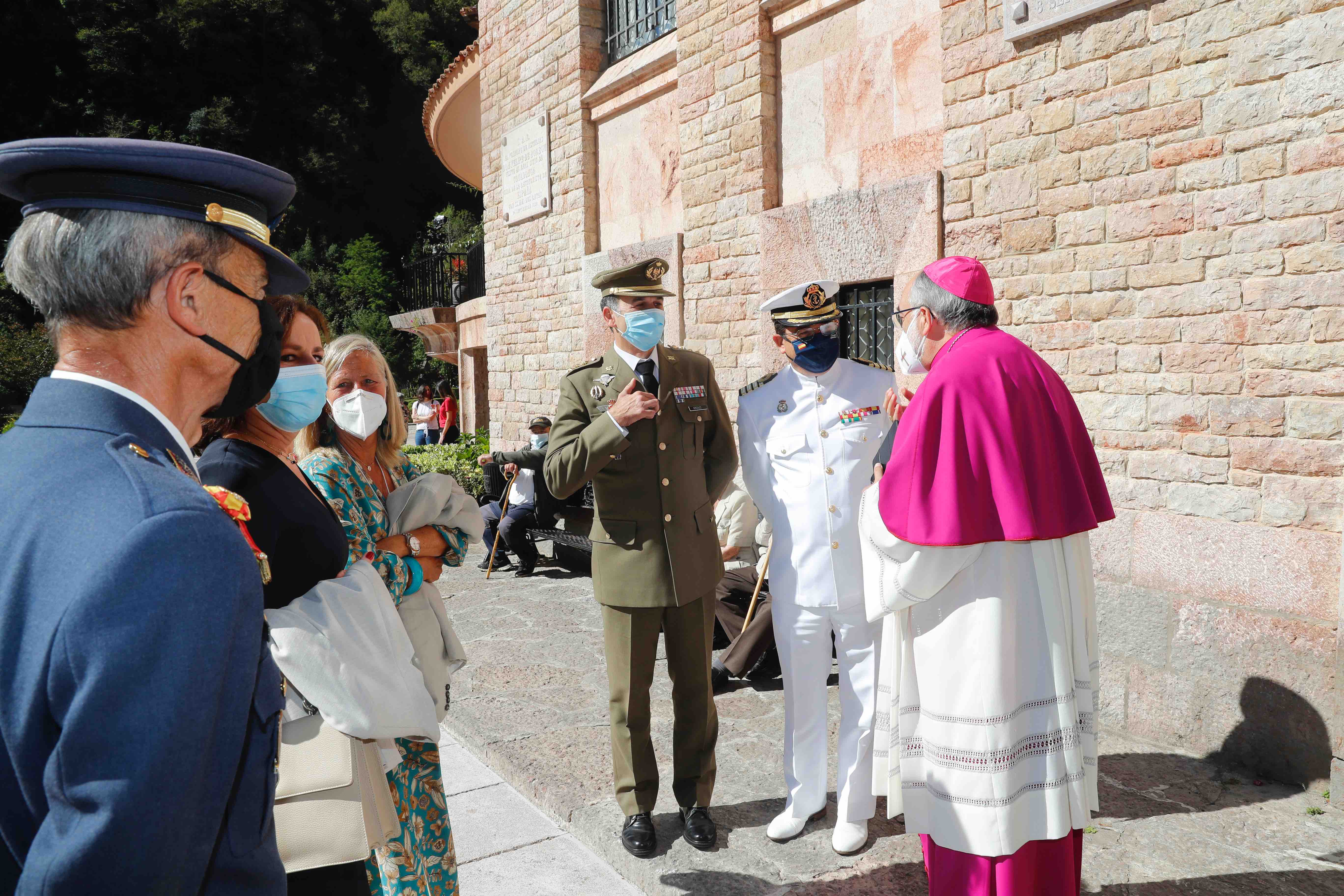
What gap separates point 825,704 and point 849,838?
473 millimetres

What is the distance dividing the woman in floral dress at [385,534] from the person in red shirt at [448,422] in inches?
490

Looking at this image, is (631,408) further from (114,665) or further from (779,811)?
(114,665)

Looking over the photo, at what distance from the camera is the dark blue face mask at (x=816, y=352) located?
11.4ft

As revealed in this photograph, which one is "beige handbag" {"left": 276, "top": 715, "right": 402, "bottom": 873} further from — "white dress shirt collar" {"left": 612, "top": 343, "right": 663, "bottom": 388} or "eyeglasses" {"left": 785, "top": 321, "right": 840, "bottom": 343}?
"eyeglasses" {"left": 785, "top": 321, "right": 840, "bottom": 343}

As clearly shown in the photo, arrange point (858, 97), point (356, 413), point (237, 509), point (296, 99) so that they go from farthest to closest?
point (296, 99), point (858, 97), point (356, 413), point (237, 509)

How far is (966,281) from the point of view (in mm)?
2729

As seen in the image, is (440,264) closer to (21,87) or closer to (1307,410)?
(21,87)

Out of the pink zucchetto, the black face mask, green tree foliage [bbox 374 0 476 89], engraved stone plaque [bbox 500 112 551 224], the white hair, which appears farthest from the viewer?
green tree foliage [bbox 374 0 476 89]

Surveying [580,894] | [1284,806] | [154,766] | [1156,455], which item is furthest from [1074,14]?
[154,766]

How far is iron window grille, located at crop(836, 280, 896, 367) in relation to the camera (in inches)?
240

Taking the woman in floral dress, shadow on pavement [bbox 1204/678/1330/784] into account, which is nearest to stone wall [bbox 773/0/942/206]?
shadow on pavement [bbox 1204/678/1330/784]

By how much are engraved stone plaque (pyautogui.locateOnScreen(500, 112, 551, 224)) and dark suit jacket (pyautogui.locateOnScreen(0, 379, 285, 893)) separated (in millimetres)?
9722

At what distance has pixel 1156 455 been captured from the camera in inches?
171

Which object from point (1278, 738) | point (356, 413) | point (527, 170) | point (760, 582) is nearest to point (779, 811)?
point (760, 582)
